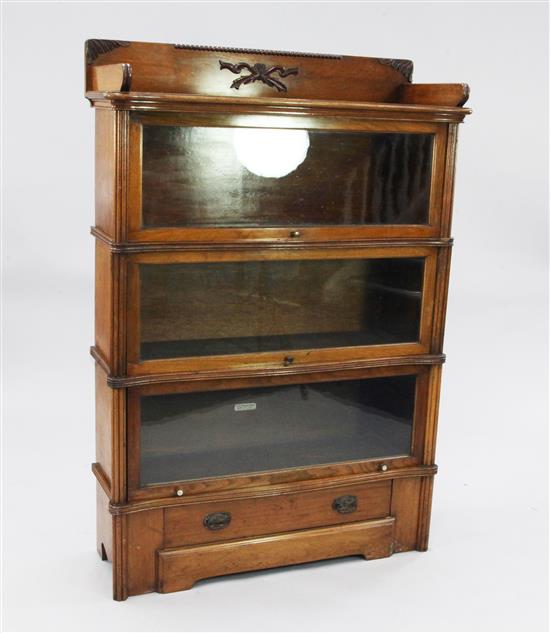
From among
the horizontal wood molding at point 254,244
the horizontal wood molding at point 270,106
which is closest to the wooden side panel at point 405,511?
the horizontal wood molding at point 254,244

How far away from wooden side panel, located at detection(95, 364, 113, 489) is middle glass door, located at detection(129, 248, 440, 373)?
Result: 0.61ft

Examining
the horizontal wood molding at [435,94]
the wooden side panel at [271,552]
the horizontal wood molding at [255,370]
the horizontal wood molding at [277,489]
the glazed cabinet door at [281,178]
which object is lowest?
the wooden side panel at [271,552]

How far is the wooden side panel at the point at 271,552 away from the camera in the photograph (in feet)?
10.4

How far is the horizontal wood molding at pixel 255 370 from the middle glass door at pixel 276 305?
1.2 inches

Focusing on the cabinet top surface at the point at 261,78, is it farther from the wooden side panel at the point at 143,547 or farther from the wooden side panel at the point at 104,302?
the wooden side panel at the point at 143,547

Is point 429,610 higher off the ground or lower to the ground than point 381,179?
lower

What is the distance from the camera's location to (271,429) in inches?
131

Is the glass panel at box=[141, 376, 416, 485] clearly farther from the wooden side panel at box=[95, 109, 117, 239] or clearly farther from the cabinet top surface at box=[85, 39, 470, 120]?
the cabinet top surface at box=[85, 39, 470, 120]

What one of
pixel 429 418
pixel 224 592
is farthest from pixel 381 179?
pixel 224 592

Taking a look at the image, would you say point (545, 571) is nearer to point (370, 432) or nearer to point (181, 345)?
point (370, 432)

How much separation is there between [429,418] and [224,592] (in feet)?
2.64

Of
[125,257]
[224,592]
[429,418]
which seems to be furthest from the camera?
[429,418]

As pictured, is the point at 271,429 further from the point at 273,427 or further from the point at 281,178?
the point at 281,178

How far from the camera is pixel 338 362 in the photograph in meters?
3.25
